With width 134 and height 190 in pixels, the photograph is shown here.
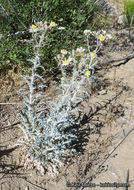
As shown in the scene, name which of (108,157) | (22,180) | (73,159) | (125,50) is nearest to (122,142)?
(108,157)

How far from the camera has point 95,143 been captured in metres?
2.63

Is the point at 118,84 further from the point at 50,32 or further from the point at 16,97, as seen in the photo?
the point at 16,97

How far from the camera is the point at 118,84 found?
3631 mm

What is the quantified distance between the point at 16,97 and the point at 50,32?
116cm

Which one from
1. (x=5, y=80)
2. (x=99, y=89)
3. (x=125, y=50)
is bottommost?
(x=99, y=89)

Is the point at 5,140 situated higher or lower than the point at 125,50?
lower

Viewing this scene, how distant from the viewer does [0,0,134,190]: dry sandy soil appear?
85.8 inches

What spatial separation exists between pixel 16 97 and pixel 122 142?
165 centimetres

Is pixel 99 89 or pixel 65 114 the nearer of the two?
pixel 65 114

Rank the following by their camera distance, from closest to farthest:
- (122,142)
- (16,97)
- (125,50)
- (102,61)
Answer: (122,142)
(16,97)
(102,61)
(125,50)

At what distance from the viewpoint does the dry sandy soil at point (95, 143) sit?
218 centimetres

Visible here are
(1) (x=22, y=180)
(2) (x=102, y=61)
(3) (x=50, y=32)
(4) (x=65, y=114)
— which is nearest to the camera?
(4) (x=65, y=114)

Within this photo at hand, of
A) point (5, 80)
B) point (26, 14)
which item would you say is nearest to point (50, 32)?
point (26, 14)

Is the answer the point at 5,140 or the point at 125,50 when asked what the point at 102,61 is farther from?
the point at 5,140
